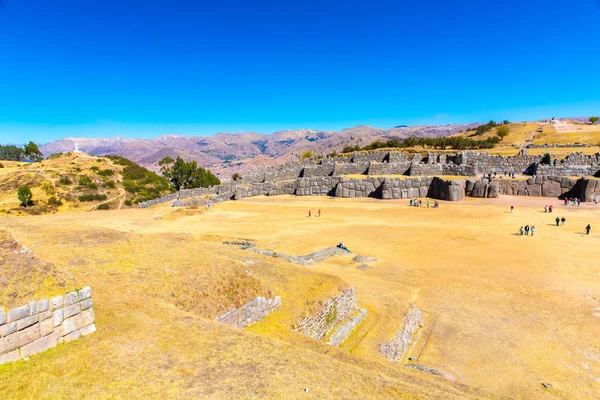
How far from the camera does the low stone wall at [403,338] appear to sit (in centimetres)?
1009

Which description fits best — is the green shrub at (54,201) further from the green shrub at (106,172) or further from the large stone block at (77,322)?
the large stone block at (77,322)

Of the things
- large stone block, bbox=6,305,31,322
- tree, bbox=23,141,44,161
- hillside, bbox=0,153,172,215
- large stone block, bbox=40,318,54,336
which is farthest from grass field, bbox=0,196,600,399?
tree, bbox=23,141,44,161

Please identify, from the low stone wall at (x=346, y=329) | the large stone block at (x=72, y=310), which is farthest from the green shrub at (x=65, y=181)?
the low stone wall at (x=346, y=329)

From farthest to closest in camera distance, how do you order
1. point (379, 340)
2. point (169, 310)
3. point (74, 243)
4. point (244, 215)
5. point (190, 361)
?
1. point (244, 215)
2. point (74, 243)
3. point (379, 340)
4. point (169, 310)
5. point (190, 361)

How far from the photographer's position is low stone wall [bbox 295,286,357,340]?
9812 mm

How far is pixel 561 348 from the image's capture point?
10484 mm

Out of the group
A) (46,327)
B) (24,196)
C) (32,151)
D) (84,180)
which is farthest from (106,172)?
Result: (46,327)

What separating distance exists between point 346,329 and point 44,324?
7987 mm

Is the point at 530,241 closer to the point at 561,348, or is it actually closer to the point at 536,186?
the point at 561,348

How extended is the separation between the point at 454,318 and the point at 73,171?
6573 centimetres

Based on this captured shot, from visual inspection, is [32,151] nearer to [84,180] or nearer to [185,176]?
[84,180]

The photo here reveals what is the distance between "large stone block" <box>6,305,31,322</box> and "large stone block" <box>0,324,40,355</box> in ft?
0.88

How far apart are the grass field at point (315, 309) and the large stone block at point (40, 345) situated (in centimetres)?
14

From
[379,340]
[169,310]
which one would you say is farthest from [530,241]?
[169,310]
